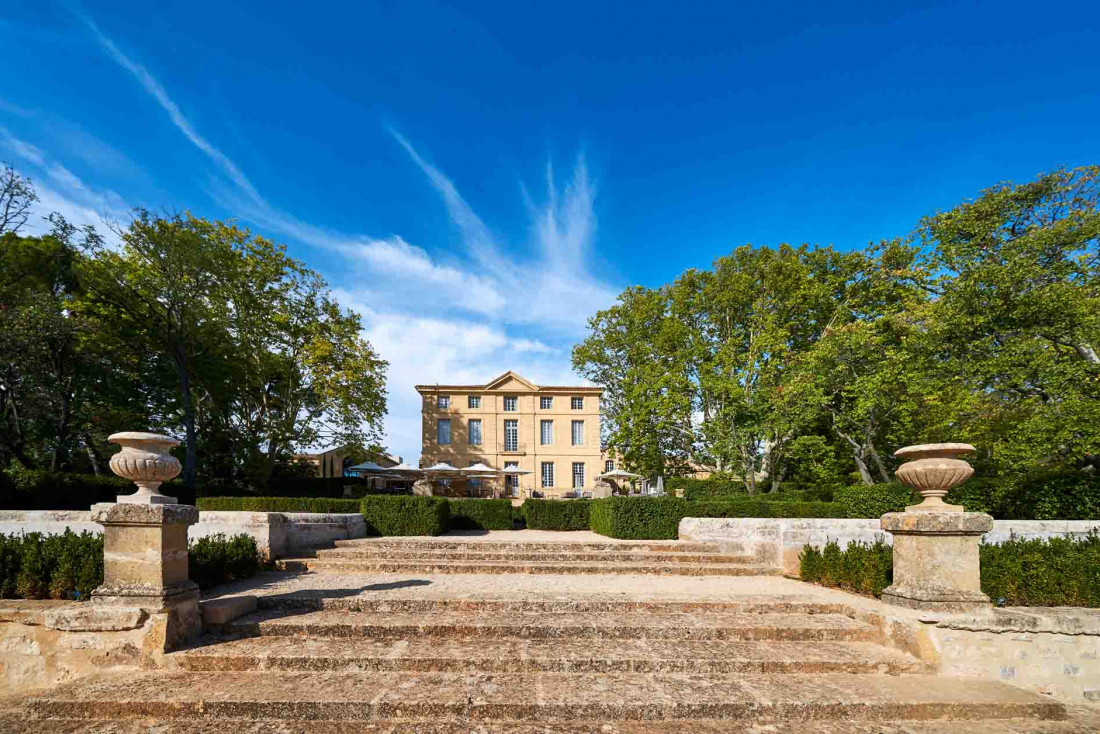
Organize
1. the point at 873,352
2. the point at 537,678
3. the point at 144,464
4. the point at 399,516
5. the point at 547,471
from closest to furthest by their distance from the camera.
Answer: the point at 537,678, the point at 144,464, the point at 399,516, the point at 873,352, the point at 547,471

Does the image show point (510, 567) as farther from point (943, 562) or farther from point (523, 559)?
point (943, 562)

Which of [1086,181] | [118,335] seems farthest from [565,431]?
[1086,181]

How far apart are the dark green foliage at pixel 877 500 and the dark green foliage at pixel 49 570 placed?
13457 millimetres

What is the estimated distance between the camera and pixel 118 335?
17.5 m

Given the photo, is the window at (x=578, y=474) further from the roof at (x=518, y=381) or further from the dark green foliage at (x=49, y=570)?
the dark green foliage at (x=49, y=570)

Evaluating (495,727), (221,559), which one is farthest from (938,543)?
(221,559)

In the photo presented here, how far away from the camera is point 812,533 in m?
7.87

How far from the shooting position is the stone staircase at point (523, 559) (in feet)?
25.7

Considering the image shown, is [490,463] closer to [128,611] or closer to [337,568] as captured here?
[337,568]

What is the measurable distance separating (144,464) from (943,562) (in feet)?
23.9

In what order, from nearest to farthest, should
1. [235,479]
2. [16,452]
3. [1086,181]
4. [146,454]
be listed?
[146,454] → [1086,181] → [16,452] → [235,479]

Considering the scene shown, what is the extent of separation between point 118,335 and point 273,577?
1641cm

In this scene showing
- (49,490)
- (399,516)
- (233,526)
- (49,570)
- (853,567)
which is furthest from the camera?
(49,490)

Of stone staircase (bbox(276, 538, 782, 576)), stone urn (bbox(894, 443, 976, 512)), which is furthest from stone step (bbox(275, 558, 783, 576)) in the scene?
stone urn (bbox(894, 443, 976, 512))
